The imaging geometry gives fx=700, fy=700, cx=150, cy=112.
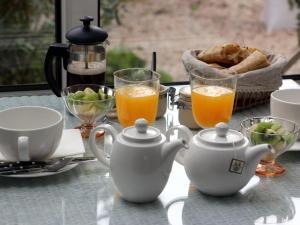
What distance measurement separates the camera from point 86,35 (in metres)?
1.48

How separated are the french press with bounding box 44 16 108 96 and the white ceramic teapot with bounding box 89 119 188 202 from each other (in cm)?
42

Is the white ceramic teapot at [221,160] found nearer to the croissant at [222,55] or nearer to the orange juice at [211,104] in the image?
the orange juice at [211,104]

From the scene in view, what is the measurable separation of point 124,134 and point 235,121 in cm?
45

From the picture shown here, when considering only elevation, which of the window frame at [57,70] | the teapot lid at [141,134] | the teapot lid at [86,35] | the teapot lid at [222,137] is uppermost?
the teapot lid at [86,35]

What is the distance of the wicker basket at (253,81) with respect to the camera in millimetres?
1506

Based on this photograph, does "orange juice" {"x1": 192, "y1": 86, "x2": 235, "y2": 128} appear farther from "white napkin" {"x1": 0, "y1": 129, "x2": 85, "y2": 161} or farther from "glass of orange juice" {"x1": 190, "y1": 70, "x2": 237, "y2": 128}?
"white napkin" {"x1": 0, "y1": 129, "x2": 85, "y2": 161}

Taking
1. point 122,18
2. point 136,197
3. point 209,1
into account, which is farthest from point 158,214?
point 209,1

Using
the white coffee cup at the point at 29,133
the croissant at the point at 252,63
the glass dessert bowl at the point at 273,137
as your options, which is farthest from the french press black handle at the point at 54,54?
the glass dessert bowl at the point at 273,137

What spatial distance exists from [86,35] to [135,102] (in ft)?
0.69

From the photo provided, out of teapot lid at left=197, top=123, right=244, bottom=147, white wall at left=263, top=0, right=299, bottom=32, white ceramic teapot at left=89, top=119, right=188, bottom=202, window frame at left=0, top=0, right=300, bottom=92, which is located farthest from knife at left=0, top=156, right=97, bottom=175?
white wall at left=263, top=0, right=299, bottom=32

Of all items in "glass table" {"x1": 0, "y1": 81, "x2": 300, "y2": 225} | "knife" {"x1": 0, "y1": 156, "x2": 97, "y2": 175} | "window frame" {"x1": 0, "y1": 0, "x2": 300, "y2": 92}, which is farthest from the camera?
"window frame" {"x1": 0, "y1": 0, "x2": 300, "y2": 92}

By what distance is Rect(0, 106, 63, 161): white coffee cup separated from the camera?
3.80ft

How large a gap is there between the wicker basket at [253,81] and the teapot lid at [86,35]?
21 cm

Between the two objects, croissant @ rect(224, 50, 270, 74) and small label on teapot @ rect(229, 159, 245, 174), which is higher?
croissant @ rect(224, 50, 270, 74)
